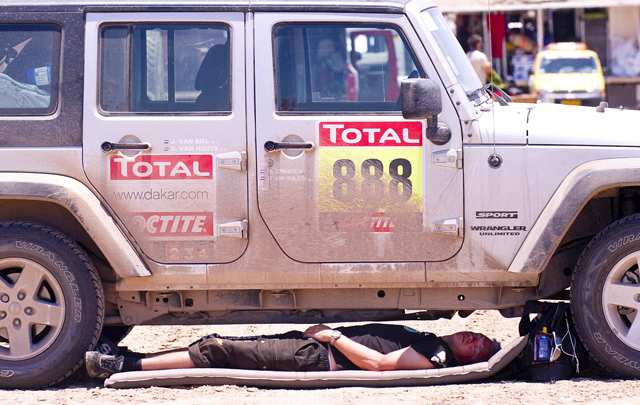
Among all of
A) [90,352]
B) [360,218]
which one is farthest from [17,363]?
[360,218]

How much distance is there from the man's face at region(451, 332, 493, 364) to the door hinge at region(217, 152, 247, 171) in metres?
1.51

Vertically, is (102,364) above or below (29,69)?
below

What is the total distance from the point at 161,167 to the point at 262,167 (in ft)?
1.71

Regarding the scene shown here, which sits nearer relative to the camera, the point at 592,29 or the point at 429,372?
the point at 429,372

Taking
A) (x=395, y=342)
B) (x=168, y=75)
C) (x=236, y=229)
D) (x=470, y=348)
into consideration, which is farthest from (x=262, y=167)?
(x=470, y=348)

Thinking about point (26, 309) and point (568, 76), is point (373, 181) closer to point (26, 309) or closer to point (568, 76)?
point (26, 309)

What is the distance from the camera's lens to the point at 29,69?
14.5 ft

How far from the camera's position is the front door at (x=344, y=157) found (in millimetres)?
4340

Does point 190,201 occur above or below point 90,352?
above

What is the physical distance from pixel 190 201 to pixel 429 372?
1538mm

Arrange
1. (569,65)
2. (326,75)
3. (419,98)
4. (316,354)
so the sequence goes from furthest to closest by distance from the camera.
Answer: (569,65)
(316,354)
(326,75)
(419,98)

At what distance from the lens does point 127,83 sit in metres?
4.40

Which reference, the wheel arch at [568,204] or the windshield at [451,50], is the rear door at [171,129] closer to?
the windshield at [451,50]

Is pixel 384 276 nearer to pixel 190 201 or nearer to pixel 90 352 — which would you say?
pixel 190 201
